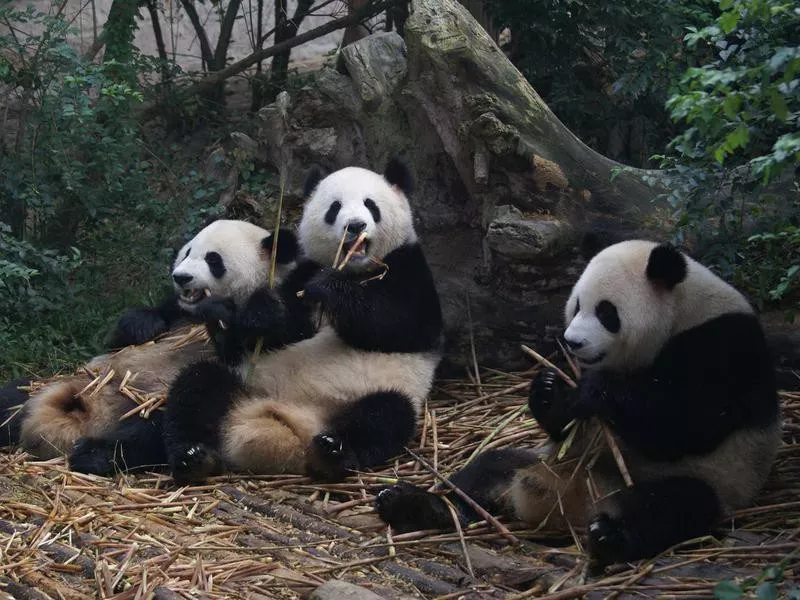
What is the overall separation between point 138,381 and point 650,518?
2.83 m

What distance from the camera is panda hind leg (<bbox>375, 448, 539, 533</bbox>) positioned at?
3.87 metres

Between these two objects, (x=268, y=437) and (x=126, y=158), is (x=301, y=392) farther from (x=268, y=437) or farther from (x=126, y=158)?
A: (x=126, y=158)

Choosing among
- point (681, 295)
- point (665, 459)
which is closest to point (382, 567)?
point (665, 459)

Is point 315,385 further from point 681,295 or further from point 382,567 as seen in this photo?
point 681,295

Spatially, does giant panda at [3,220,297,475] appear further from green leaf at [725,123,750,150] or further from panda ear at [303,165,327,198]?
green leaf at [725,123,750,150]

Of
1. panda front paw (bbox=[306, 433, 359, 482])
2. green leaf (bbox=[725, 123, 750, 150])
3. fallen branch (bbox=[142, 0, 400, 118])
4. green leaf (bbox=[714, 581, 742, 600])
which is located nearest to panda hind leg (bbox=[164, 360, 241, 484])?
panda front paw (bbox=[306, 433, 359, 482])

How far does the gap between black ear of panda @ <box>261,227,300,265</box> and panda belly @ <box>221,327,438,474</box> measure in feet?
1.37

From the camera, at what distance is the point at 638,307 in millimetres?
3678

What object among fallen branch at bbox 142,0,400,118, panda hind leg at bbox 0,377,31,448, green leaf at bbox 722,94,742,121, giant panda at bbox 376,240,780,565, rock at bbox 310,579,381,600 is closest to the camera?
green leaf at bbox 722,94,742,121

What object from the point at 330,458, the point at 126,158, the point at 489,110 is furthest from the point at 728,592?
the point at 126,158

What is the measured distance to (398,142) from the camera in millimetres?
5828

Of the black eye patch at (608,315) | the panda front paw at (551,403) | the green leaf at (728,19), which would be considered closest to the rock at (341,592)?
the panda front paw at (551,403)

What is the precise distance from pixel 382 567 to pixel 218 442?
134 cm

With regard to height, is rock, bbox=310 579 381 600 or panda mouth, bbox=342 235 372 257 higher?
panda mouth, bbox=342 235 372 257
